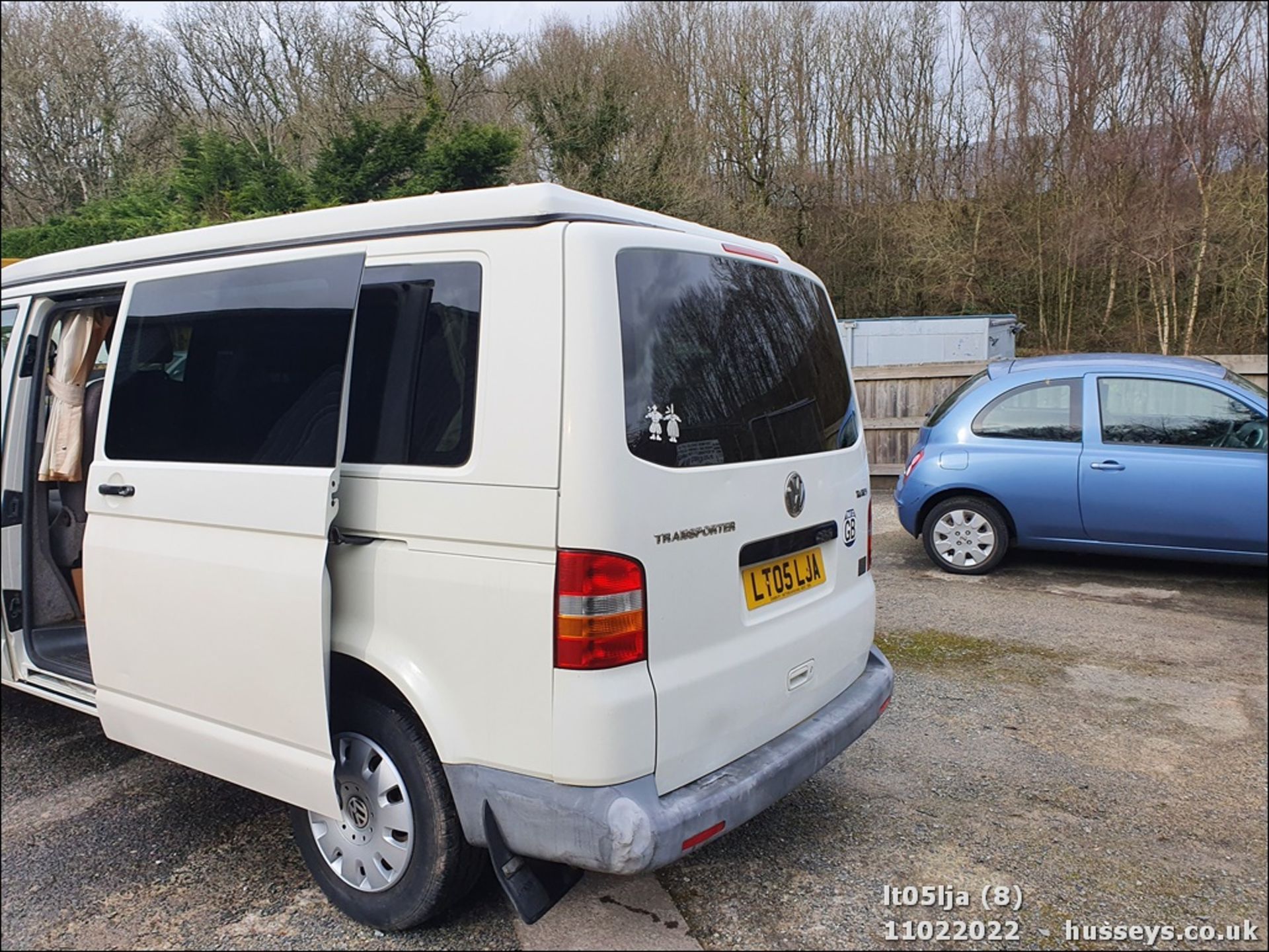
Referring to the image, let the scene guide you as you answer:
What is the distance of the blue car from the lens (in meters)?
5.57

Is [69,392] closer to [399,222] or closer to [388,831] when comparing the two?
[399,222]

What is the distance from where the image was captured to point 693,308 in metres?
2.53

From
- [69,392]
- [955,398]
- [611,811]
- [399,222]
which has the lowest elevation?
[611,811]

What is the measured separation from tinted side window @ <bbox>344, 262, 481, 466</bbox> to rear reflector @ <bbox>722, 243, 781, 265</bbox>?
84 cm

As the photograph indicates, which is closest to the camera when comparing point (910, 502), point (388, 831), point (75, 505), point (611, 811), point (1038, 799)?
point (611, 811)

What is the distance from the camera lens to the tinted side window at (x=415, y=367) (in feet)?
7.73

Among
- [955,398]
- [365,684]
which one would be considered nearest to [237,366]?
[365,684]

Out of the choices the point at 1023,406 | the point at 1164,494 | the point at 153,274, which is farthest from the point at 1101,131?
the point at 153,274

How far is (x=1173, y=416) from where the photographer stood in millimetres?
5875

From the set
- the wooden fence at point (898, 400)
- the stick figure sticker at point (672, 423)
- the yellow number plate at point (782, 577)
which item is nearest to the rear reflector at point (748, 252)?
the stick figure sticker at point (672, 423)

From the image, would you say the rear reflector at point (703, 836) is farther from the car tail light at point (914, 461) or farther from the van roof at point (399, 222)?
the car tail light at point (914, 461)

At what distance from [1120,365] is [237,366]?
19.3 ft

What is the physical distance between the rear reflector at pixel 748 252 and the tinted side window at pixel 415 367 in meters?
0.84

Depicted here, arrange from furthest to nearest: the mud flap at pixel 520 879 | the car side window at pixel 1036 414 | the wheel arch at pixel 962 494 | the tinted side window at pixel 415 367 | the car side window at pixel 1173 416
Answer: the wheel arch at pixel 962 494 → the car side window at pixel 1036 414 → the car side window at pixel 1173 416 → the tinted side window at pixel 415 367 → the mud flap at pixel 520 879
